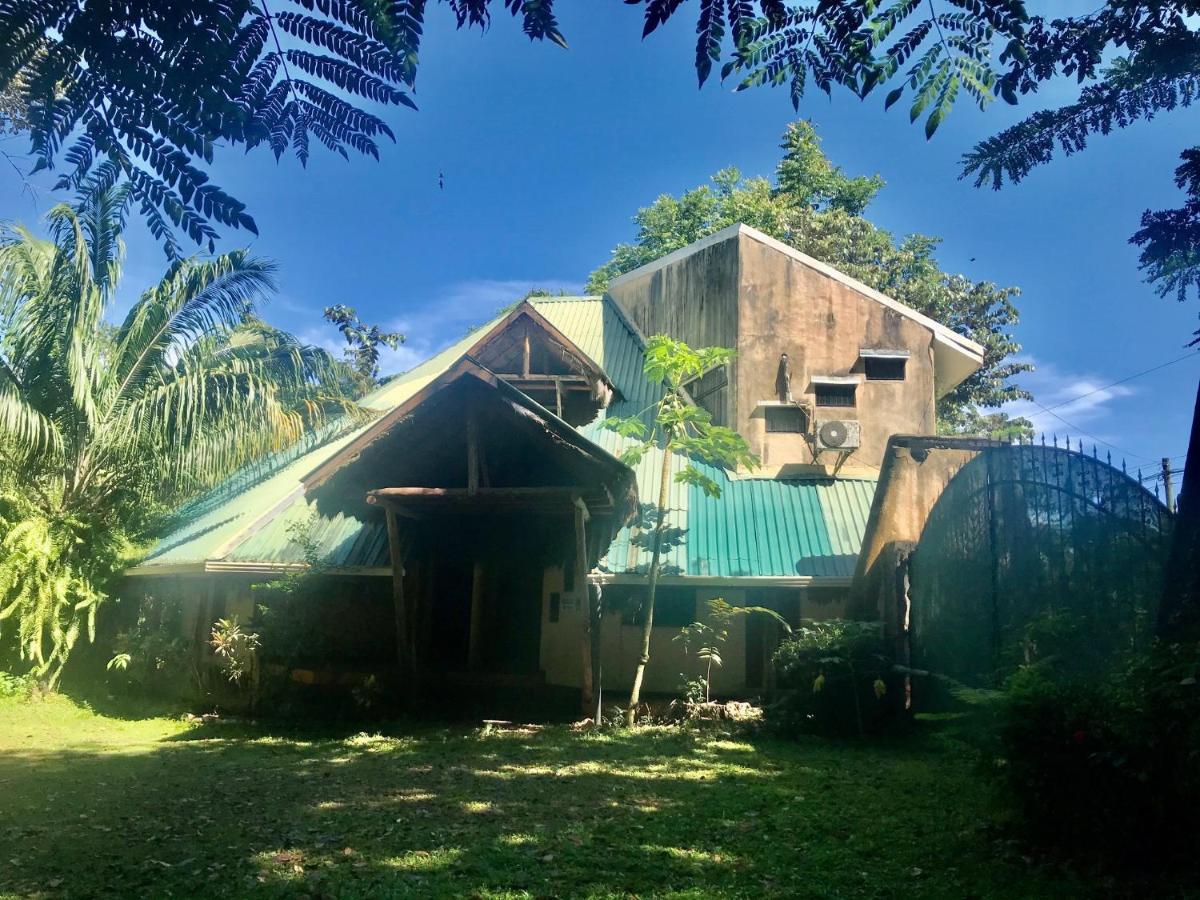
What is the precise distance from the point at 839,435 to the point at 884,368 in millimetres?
2254

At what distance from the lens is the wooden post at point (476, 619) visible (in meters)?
12.7

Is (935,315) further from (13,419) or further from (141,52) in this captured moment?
(141,52)

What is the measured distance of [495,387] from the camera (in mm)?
10609

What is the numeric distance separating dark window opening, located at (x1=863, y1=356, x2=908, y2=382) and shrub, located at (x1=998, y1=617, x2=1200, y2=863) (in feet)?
37.3

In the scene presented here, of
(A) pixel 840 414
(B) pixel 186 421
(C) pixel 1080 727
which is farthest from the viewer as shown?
(A) pixel 840 414

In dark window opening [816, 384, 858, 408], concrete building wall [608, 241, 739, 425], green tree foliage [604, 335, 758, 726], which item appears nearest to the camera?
green tree foliage [604, 335, 758, 726]

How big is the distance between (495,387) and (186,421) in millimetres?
6544

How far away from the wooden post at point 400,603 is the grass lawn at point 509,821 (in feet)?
5.81

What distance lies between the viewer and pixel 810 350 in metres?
16.2

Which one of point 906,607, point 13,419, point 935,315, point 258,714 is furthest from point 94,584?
point 935,315

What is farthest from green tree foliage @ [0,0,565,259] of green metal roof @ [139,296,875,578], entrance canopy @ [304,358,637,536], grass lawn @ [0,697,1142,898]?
green metal roof @ [139,296,875,578]

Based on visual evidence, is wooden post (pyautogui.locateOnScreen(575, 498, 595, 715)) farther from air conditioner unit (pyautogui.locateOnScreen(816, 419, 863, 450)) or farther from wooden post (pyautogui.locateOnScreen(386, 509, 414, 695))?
air conditioner unit (pyautogui.locateOnScreen(816, 419, 863, 450))

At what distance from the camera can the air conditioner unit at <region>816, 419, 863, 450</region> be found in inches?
578

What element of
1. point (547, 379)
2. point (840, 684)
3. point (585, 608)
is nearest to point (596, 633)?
point (585, 608)
